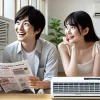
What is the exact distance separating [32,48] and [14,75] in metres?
0.42

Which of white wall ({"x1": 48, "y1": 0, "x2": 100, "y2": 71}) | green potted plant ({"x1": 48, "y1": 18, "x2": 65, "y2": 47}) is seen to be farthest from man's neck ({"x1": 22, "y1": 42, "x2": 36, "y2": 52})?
white wall ({"x1": 48, "y1": 0, "x2": 100, "y2": 71})

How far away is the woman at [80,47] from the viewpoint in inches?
63.6

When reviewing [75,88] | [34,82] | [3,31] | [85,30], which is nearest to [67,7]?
[3,31]

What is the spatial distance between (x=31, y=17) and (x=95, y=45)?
1.83ft

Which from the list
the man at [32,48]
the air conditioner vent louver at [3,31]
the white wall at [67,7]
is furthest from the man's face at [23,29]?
the white wall at [67,7]

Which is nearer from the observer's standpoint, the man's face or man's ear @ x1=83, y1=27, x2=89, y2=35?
the man's face

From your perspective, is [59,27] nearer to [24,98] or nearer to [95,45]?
[95,45]

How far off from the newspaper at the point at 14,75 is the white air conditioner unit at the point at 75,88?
0.28 metres

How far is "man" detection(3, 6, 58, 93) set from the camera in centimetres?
154

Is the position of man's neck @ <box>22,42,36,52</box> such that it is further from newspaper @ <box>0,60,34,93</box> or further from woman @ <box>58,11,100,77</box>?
newspaper @ <box>0,60,34,93</box>

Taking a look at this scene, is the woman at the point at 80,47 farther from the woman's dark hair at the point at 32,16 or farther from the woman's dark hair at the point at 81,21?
the woman's dark hair at the point at 32,16

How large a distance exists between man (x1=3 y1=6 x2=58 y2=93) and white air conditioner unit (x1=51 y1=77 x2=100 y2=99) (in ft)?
1.68

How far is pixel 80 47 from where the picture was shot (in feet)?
5.90

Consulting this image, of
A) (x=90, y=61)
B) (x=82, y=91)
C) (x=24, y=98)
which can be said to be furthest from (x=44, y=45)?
(x=82, y=91)
